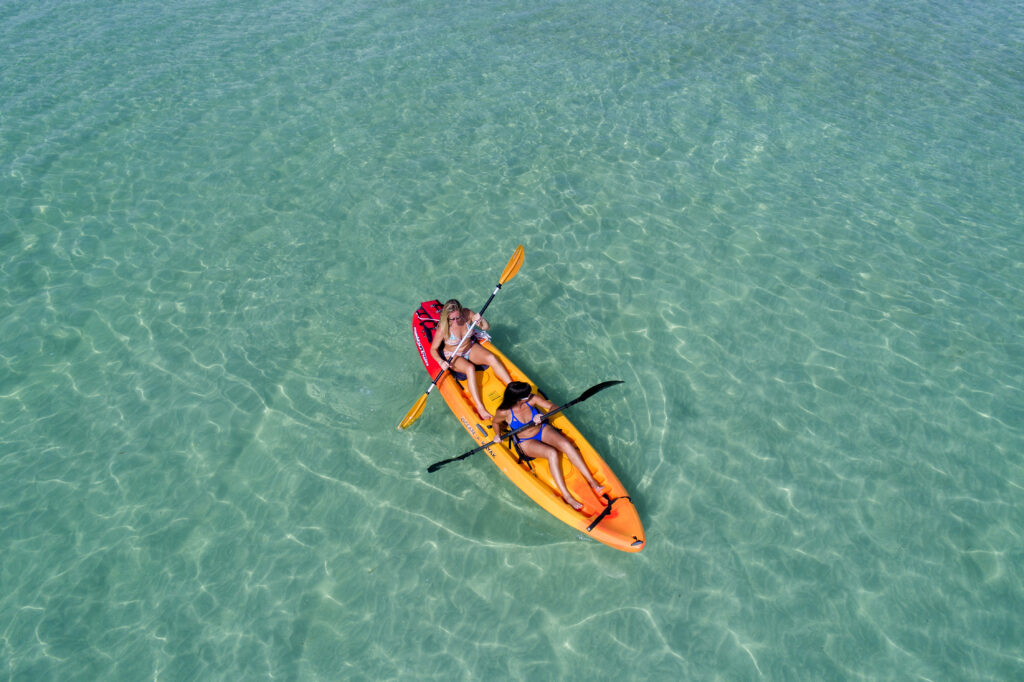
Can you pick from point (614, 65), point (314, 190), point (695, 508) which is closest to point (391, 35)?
point (614, 65)

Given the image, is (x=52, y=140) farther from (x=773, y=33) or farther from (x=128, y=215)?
(x=773, y=33)

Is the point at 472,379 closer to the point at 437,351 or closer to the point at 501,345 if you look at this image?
the point at 437,351

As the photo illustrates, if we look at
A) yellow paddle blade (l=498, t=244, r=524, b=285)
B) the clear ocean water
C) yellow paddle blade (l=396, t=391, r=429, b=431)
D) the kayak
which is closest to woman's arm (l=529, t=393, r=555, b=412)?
the kayak

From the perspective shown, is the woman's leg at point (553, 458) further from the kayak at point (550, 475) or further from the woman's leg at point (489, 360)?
the woman's leg at point (489, 360)

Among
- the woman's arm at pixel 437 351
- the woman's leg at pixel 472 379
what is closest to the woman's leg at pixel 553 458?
the woman's leg at pixel 472 379

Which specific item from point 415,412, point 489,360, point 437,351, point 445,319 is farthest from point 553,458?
point 445,319

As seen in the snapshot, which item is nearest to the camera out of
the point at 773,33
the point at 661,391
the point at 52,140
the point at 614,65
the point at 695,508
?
the point at 695,508

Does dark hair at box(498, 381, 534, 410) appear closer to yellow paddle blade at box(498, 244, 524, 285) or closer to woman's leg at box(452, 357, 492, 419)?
woman's leg at box(452, 357, 492, 419)
